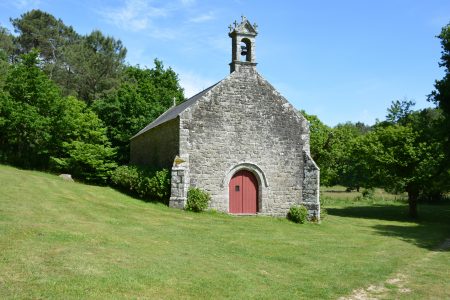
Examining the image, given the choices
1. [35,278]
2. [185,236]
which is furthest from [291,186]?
[35,278]

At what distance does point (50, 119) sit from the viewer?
31203 millimetres

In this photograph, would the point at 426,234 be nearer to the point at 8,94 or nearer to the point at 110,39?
the point at 8,94

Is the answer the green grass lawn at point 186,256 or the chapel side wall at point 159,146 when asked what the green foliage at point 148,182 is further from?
the green grass lawn at point 186,256

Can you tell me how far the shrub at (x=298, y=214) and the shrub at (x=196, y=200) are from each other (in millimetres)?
4391

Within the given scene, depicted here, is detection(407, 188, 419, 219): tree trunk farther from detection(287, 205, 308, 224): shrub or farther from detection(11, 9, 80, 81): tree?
detection(11, 9, 80, 81): tree

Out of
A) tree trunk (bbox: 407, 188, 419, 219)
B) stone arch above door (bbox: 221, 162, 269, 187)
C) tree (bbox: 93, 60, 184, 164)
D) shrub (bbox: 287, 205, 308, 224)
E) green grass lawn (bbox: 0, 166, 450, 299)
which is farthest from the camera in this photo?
tree (bbox: 93, 60, 184, 164)

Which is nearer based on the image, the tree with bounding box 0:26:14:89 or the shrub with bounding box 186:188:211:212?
the shrub with bounding box 186:188:211:212


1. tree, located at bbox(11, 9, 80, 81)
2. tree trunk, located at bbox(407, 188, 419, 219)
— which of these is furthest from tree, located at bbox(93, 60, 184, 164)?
tree trunk, located at bbox(407, 188, 419, 219)

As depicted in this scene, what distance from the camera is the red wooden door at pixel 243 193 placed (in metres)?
21.0

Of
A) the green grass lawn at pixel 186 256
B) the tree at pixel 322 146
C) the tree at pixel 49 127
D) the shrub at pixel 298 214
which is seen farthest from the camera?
the tree at pixel 322 146

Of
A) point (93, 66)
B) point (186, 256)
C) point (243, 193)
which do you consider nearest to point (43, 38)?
point (93, 66)

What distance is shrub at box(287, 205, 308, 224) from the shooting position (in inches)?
821

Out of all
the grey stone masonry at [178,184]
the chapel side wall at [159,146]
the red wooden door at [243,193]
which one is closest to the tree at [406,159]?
the red wooden door at [243,193]

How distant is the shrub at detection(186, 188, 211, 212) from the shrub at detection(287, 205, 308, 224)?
173 inches
